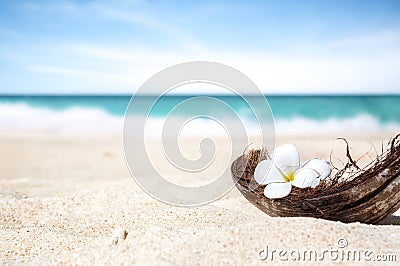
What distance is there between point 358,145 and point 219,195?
20.9 feet

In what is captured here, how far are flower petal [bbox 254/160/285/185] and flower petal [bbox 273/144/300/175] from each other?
61 millimetres

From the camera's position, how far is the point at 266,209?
2.55 meters

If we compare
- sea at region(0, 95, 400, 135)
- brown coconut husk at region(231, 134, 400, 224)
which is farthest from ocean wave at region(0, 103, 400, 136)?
brown coconut husk at region(231, 134, 400, 224)

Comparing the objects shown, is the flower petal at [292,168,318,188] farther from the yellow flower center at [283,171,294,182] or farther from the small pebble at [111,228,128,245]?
the small pebble at [111,228,128,245]

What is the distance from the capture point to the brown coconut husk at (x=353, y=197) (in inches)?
93.0

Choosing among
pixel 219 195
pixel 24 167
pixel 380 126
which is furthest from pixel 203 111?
pixel 219 195

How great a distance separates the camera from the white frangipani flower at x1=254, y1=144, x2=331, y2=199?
2434 millimetres

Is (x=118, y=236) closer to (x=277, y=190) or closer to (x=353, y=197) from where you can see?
(x=277, y=190)

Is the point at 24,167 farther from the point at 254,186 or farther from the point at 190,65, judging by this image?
the point at 254,186

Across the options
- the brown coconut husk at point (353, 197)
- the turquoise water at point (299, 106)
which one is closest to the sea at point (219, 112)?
the turquoise water at point (299, 106)

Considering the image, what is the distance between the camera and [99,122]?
799 inches

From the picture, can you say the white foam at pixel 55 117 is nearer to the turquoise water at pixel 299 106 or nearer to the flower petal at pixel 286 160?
the turquoise water at pixel 299 106

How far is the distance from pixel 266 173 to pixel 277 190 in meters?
0.14

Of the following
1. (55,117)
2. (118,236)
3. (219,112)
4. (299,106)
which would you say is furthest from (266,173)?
(299,106)
